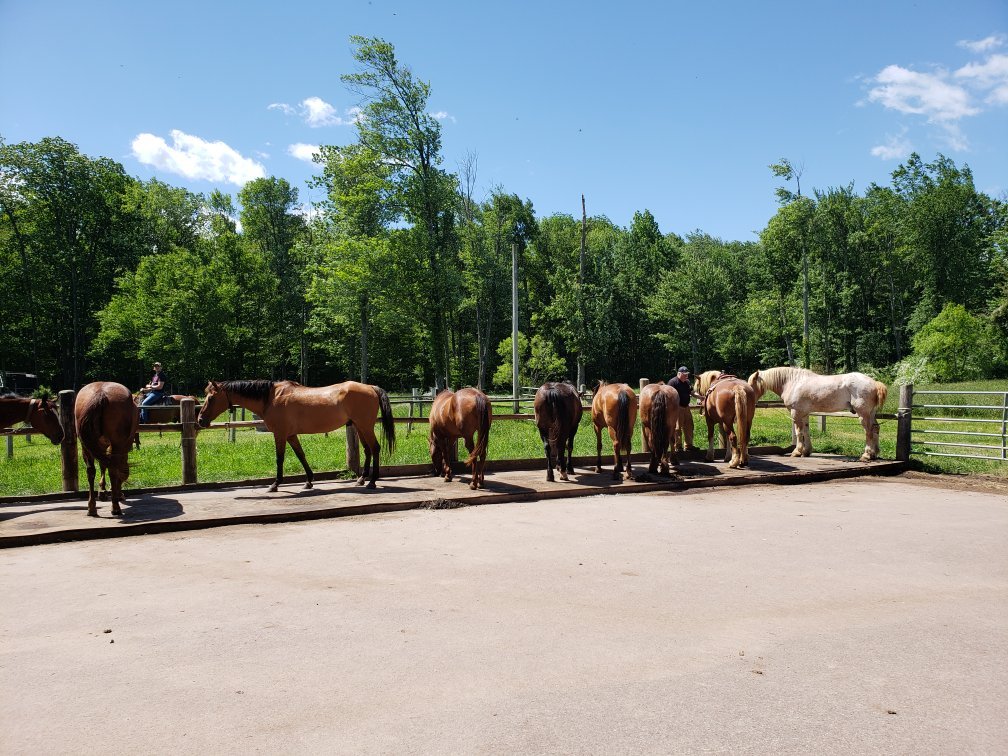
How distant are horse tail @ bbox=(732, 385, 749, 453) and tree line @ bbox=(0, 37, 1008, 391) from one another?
23255 millimetres

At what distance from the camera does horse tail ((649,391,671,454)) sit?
10.5 metres

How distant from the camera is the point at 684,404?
12.6 meters

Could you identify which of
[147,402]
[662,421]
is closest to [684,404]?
[662,421]

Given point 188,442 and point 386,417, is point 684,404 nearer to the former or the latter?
point 386,417

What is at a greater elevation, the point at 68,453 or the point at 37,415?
the point at 37,415

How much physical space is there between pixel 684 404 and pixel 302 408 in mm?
7224

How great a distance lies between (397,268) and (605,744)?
30988mm

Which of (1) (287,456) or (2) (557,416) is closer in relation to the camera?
(2) (557,416)

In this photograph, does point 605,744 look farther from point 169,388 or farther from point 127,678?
point 169,388

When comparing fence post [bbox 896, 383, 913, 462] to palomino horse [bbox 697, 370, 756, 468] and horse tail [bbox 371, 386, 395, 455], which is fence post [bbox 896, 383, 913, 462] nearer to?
palomino horse [bbox 697, 370, 756, 468]

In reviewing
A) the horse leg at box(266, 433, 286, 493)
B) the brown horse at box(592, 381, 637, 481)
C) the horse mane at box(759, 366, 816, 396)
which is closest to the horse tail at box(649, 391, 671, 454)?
the brown horse at box(592, 381, 637, 481)

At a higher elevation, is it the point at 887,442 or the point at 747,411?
the point at 747,411

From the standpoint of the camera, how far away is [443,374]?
119 feet

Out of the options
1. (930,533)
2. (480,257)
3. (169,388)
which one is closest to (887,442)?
(930,533)
